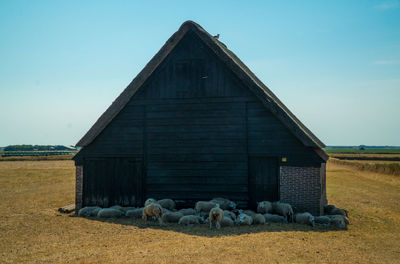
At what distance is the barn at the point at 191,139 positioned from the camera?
13969 mm

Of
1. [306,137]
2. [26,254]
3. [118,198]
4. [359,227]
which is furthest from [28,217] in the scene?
[359,227]

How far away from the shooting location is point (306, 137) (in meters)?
13.2

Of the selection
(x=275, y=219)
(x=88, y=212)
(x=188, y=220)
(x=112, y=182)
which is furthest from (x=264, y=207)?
(x=88, y=212)

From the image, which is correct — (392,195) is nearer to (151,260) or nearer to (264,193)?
(264,193)

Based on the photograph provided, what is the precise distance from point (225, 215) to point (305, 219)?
2.83 m

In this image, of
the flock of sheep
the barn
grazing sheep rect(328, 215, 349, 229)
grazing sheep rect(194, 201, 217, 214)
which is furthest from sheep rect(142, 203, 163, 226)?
grazing sheep rect(328, 215, 349, 229)

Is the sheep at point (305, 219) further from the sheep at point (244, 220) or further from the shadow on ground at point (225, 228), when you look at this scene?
the sheep at point (244, 220)

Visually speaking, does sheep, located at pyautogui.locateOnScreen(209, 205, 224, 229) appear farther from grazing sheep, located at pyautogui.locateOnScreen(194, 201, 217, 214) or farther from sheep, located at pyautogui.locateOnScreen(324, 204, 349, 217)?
sheep, located at pyautogui.locateOnScreen(324, 204, 349, 217)

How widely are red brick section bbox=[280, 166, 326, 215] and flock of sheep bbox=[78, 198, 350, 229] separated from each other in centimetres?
68

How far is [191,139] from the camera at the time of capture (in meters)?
14.8

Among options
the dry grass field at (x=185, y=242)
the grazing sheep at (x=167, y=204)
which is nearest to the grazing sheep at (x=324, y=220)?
the dry grass field at (x=185, y=242)

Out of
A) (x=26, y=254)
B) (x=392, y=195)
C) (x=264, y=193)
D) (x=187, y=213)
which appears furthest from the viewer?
(x=392, y=195)

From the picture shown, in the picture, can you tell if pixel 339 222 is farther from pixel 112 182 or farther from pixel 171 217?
pixel 112 182

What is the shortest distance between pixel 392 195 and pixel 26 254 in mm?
20134
